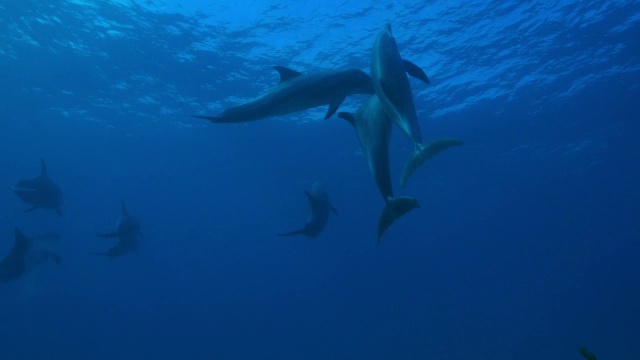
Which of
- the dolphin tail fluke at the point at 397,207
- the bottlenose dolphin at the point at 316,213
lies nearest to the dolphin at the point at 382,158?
the dolphin tail fluke at the point at 397,207

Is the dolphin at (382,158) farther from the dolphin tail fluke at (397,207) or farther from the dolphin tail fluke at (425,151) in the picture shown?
the dolphin tail fluke at (425,151)

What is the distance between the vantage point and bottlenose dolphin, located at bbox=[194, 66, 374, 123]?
4141 mm

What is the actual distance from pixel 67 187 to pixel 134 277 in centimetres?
5416

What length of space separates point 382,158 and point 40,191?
9584mm

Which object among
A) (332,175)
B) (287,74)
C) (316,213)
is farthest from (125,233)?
(332,175)

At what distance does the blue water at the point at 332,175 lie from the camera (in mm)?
20328

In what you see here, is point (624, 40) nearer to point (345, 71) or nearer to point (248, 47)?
point (248, 47)

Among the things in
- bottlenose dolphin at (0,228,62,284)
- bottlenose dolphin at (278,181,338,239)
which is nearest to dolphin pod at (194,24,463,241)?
bottlenose dolphin at (278,181,338,239)

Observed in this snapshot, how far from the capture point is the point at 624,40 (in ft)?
68.5

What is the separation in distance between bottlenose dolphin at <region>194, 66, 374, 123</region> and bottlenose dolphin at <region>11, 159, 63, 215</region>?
7.82 metres

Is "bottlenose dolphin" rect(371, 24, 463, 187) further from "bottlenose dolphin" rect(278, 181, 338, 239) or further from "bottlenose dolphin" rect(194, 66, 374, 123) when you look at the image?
"bottlenose dolphin" rect(278, 181, 338, 239)

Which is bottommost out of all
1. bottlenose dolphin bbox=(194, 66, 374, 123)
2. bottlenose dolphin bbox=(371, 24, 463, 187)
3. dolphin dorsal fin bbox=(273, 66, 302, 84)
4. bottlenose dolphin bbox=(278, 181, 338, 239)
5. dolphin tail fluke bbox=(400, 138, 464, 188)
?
bottlenose dolphin bbox=(278, 181, 338, 239)

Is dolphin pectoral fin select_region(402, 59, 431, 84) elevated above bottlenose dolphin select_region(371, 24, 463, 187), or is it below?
above

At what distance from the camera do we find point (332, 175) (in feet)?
132
